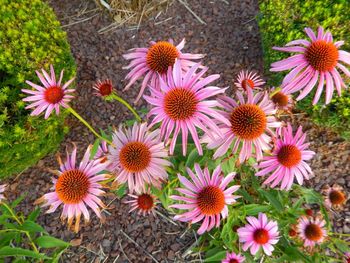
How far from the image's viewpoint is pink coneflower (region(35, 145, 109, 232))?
4.98ft

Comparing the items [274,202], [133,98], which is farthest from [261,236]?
[133,98]

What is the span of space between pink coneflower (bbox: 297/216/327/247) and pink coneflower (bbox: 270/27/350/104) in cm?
85

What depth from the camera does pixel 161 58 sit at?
1.42 meters

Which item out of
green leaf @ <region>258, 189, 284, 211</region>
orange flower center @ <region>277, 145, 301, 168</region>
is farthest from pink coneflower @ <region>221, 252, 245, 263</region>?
orange flower center @ <region>277, 145, 301, 168</region>

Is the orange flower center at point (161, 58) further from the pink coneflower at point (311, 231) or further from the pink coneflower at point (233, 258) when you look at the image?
the pink coneflower at point (311, 231)

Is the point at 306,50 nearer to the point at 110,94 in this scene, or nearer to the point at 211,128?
the point at 211,128

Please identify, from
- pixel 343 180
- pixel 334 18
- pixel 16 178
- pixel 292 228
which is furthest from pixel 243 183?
pixel 16 178

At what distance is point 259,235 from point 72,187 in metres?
0.96

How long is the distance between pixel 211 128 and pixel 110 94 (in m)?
0.66

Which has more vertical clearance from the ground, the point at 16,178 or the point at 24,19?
the point at 24,19

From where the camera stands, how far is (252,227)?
168 cm

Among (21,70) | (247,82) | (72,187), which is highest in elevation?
(247,82)

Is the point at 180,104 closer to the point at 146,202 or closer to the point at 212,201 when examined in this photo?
the point at 212,201

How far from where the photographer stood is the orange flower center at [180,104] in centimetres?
126
